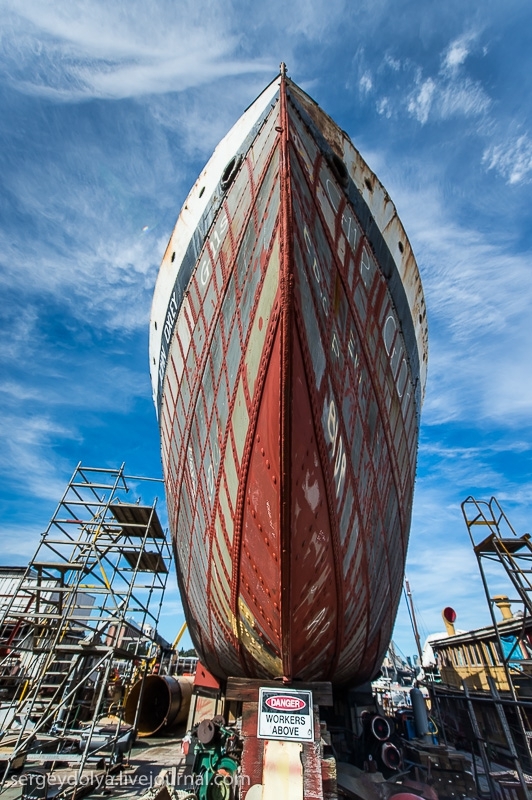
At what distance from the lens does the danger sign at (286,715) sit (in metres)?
3.57

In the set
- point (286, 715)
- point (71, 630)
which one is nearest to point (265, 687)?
point (286, 715)

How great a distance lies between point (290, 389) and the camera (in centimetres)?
325

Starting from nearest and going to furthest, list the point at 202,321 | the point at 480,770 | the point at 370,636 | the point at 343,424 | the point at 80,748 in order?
the point at 343,424 → the point at 202,321 → the point at 370,636 → the point at 80,748 → the point at 480,770

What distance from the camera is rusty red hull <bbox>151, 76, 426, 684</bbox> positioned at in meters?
3.37

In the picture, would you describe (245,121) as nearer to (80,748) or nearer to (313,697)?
(313,697)

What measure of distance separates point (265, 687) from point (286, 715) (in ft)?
1.00

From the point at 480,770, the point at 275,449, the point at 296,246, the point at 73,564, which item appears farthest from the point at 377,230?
the point at 480,770

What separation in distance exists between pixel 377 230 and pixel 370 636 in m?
5.06

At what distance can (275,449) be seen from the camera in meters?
3.33

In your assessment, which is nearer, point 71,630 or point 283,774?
point 283,774

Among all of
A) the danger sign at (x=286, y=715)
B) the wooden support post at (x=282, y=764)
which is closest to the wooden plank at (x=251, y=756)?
the wooden support post at (x=282, y=764)

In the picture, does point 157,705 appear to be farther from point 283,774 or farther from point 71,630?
point 283,774

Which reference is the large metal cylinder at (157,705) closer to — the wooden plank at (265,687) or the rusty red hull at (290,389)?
the rusty red hull at (290,389)

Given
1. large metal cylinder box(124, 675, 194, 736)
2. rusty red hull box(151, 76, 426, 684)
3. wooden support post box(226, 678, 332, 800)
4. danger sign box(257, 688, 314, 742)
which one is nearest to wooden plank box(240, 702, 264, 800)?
wooden support post box(226, 678, 332, 800)
